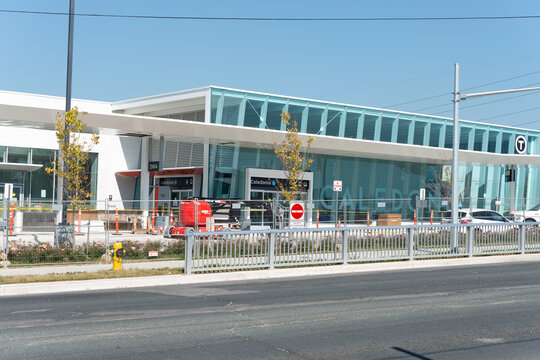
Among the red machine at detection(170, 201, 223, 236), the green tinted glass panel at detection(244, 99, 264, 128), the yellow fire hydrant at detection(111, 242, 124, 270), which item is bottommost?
the yellow fire hydrant at detection(111, 242, 124, 270)

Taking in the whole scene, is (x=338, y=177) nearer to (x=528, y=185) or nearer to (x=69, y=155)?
(x=528, y=185)

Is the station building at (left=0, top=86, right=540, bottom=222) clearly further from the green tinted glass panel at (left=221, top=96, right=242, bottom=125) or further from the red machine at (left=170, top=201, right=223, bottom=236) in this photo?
the red machine at (left=170, top=201, right=223, bottom=236)

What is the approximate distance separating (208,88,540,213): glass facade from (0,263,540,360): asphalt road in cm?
2024

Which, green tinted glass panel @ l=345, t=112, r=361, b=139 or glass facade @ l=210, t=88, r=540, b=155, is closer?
glass facade @ l=210, t=88, r=540, b=155

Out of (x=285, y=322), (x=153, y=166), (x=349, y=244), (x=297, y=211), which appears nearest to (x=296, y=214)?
(x=297, y=211)

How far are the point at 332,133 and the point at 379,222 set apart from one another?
8.25 m

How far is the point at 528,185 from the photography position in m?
51.1

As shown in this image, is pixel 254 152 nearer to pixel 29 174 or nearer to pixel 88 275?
pixel 29 174

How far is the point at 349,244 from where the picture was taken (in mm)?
18516

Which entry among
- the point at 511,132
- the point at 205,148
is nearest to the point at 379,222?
the point at 205,148

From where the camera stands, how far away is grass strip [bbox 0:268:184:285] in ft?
50.1

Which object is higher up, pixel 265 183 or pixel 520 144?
pixel 520 144

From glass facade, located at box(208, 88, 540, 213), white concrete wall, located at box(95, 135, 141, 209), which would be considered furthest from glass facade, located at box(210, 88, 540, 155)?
white concrete wall, located at box(95, 135, 141, 209)

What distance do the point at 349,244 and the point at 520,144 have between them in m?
38.7
